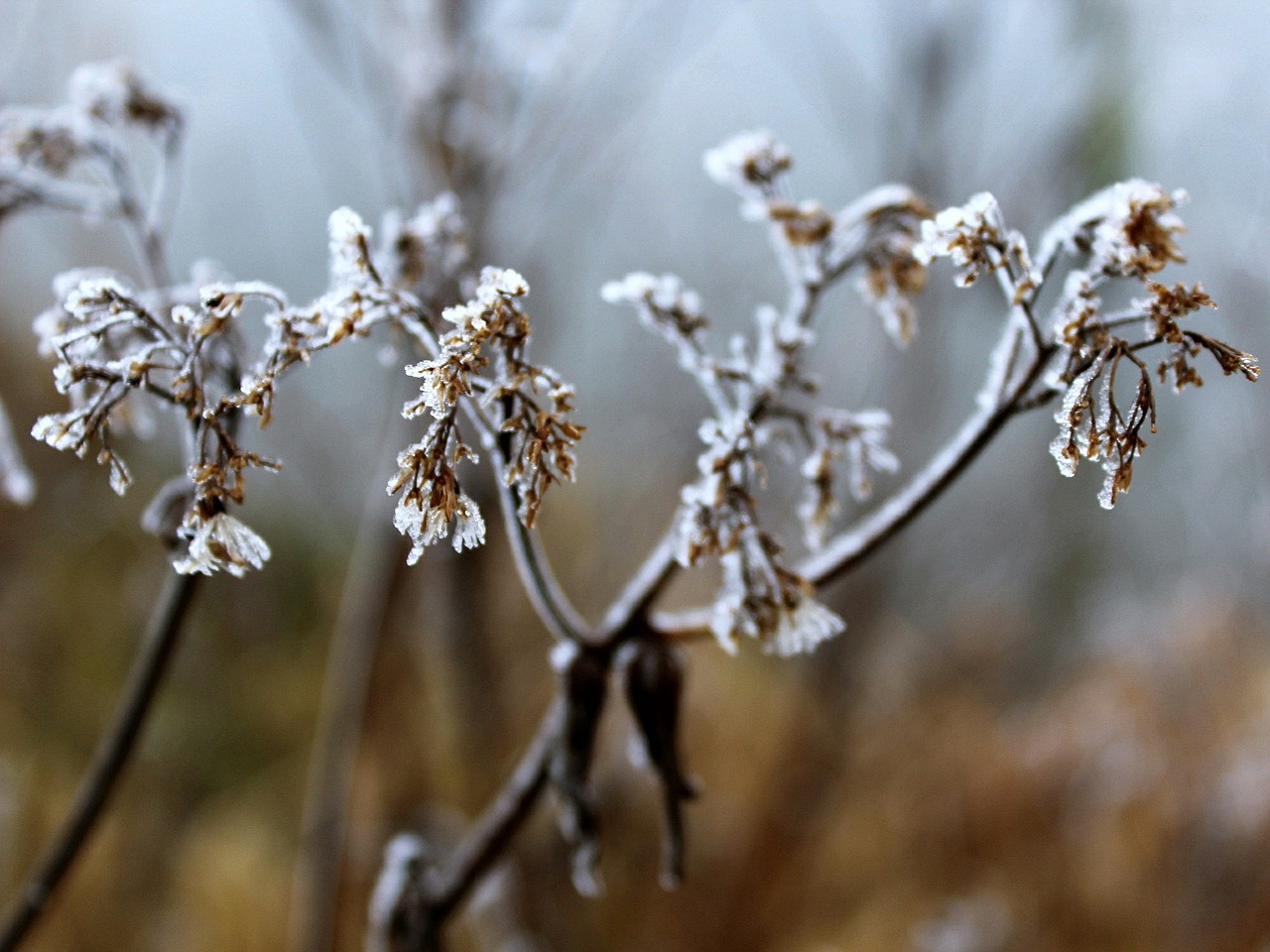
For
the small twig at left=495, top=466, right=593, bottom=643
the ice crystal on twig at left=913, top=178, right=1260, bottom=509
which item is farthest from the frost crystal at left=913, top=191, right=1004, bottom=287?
the small twig at left=495, top=466, right=593, bottom=643

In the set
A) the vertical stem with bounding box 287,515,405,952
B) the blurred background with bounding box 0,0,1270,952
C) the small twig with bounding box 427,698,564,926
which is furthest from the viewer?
the blurred background with bounding box 0,0,1270,952

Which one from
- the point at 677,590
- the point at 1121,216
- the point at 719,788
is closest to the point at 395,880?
the point at 1121,216

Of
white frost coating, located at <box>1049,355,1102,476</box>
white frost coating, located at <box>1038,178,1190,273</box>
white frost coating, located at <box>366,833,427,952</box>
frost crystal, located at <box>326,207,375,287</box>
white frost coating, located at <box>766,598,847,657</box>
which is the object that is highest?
white frost coating, located at <box>1038,178,1190,273</box>

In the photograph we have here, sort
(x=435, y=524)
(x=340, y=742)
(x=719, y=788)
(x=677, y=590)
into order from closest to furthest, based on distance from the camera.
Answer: (x=435, y=524), (x=340, y=742), (x=719, y=788), (x=677, y=590)

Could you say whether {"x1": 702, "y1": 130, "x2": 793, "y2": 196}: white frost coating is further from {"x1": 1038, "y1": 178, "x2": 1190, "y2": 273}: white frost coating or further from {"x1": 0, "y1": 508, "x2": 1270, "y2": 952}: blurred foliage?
{"x1": 0, "y1": 508, "x2": 1270, "y2": 952}: blurred foliage

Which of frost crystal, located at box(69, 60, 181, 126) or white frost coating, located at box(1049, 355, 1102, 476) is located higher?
frost crystal, located at box(69, 60, 181, 126)

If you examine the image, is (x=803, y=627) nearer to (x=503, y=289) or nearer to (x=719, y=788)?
(x=503, y=289)

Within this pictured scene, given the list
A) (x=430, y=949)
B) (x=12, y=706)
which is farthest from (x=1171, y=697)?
(x=12, y=706)
